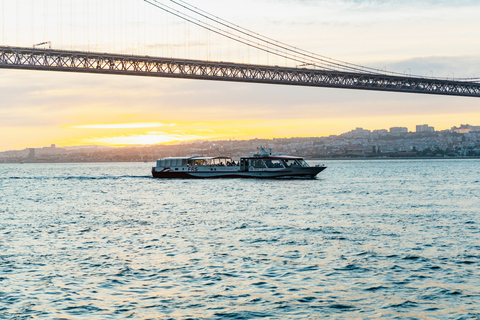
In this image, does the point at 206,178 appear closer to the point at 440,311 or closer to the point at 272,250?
the point at 272,250

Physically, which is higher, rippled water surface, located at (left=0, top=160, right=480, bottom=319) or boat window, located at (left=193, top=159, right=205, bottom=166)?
boat window, located at (left=193, top=159, right=205, bottom=166)

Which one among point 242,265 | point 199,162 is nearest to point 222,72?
point 199,162

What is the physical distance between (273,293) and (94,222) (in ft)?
46.0

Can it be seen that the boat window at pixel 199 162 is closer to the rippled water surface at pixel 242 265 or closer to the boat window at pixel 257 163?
the boat window at pixel 257 163

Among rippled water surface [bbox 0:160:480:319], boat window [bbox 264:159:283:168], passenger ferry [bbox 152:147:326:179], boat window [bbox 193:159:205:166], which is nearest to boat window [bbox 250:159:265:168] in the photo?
passenger ferry [bbox 152:147:326:179]

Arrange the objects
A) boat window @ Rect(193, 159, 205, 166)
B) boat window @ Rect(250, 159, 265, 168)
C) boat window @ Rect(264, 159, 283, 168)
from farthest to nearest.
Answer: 1. boat window @ Rect(193, 159, 205, 166)
2. boat window @ Rect(250, 159, 265, 168)
3. boat window @ Rect(264, 159, 283, 168)

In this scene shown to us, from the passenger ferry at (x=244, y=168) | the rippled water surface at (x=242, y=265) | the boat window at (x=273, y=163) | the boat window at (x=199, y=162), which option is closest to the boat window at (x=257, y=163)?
the passenger ferry at (x=244, y=168)

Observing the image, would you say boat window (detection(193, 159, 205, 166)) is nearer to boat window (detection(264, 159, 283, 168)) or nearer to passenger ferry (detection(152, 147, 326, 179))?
passenger ferry (detection(152, 147, 326, 179))

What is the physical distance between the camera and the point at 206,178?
62.6 metres

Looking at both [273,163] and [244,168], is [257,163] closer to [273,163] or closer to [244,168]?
[244,168]

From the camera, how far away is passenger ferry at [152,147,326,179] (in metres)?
57.1

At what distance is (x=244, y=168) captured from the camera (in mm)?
59875

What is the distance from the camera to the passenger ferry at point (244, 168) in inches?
2249

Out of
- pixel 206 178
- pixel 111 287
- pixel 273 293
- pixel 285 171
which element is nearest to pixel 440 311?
pixel 273 293
